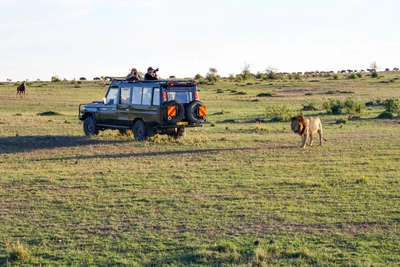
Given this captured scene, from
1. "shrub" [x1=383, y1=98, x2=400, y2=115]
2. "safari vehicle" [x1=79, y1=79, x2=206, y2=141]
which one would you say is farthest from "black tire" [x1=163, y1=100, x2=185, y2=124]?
"shrub" [x1=383, y1=98, x2=400, y2=115]

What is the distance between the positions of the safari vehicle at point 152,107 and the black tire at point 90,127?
1.59 feet

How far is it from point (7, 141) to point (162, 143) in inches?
178

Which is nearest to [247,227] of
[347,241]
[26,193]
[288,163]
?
[347,241]

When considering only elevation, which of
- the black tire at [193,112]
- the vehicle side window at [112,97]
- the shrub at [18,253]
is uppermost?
the vehicle side window at [112,97]

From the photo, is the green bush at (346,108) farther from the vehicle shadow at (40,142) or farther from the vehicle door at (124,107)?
the vehicle shadow at (40,142)

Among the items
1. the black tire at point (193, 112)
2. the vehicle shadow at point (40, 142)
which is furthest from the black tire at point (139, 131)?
the black tire at point (193, 112)

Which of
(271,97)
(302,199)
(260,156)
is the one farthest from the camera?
(271,97)

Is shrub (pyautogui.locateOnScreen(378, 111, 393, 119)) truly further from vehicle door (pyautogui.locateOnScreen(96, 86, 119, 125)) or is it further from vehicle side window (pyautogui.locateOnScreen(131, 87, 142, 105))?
vehicle door (pyautogui.locateOnScreen(96, 86, 119, 125))

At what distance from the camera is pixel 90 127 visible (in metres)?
20.6

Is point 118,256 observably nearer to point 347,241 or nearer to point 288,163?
point 347,241

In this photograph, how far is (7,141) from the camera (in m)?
19.0

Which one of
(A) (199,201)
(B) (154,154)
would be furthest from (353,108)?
(A) (199,201)

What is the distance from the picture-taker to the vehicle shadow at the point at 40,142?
17.7 metres

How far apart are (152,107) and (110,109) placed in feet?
6.64
